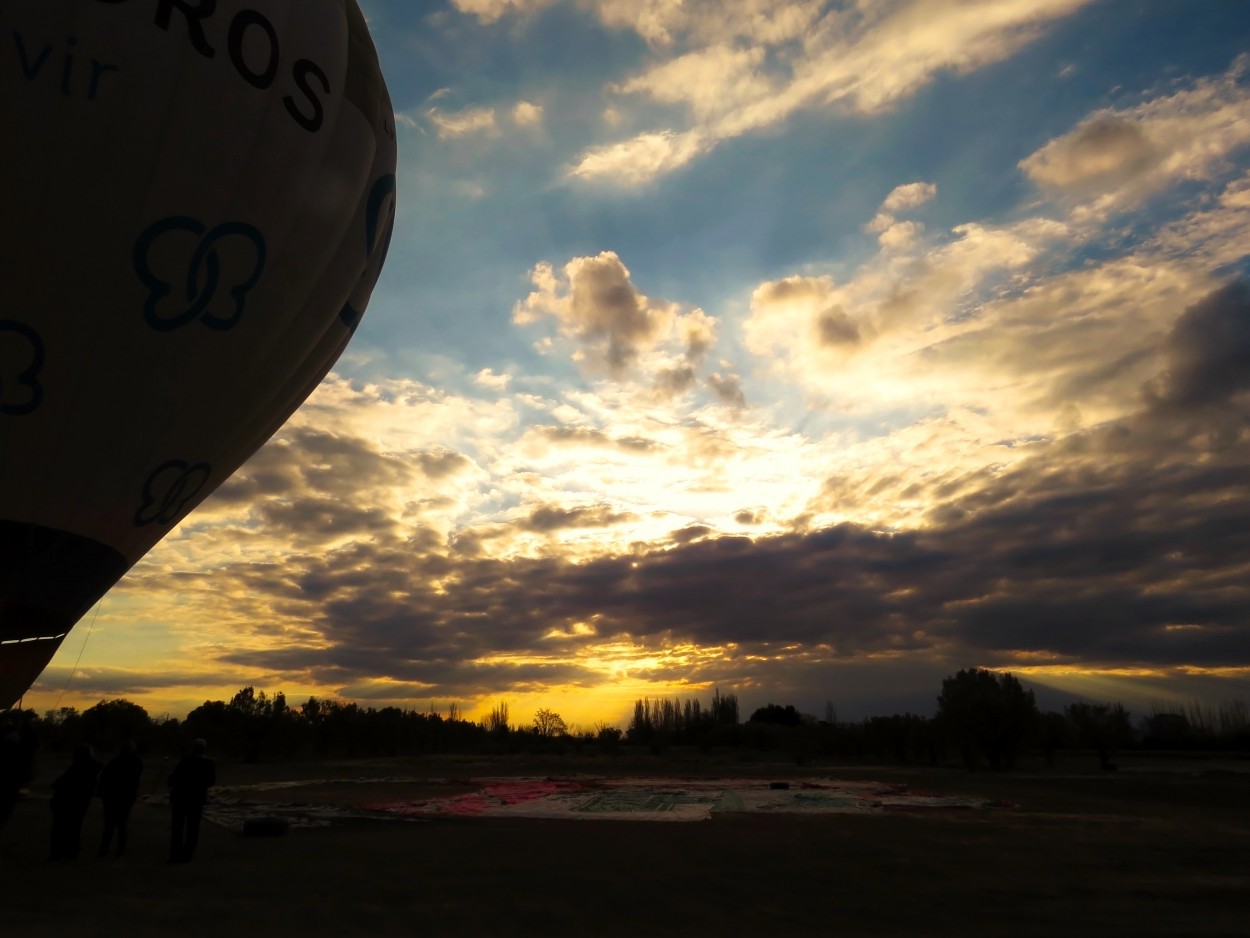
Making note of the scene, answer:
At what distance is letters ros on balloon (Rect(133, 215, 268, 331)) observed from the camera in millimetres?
10633

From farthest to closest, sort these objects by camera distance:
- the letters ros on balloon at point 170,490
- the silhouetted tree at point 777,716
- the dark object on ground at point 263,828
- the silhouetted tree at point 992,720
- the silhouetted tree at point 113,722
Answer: the silhouetted tree at point 777,716 → the silhouetted tree at point 113,722 → the silhouetted tree at point 992,720 → the dark object on ground at point 263,828 → the letters ros on balloon at point 170,490

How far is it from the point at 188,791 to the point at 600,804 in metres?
13.7

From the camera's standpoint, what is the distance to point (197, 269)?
36.2ft

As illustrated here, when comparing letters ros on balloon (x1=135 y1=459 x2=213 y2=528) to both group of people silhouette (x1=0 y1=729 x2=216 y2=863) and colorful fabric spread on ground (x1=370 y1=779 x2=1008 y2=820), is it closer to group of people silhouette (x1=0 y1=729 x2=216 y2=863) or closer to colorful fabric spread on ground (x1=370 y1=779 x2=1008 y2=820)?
group of people silhouette (x1=0 y1=729 x2=216 y2=863)

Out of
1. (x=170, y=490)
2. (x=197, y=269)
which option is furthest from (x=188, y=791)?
(x=197, y=269)

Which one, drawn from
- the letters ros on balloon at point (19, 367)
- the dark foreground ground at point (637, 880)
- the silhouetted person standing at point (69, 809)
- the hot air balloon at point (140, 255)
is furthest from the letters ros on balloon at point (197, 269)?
the dark foreground ground at point (637, 880)

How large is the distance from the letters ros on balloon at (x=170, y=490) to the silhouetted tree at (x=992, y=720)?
5623 centimetres

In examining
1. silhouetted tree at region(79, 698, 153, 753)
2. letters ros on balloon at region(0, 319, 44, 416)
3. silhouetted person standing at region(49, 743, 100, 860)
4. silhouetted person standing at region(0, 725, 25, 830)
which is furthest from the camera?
silhouetted tree at region(79, 698, 153, 753)

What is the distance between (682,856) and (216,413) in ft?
33.4

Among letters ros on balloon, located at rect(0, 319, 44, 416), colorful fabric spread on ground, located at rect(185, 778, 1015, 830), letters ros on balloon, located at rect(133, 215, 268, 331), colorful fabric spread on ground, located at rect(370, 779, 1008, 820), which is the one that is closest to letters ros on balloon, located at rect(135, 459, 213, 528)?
letters ros on balloon, located at rect(0, 319, 44, 416)

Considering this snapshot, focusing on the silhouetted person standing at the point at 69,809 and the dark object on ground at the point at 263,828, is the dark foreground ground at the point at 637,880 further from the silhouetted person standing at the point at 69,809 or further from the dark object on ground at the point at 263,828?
the silhouetted person standing at the point at 69,809

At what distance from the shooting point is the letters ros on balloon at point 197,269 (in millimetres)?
10633

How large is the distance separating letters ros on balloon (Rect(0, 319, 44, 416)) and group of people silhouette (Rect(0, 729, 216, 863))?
16.2 ft

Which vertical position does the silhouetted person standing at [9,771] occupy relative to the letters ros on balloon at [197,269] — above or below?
below
